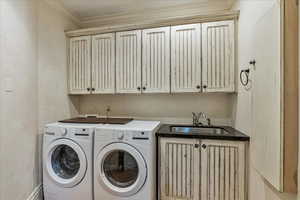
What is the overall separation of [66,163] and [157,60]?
1.73m

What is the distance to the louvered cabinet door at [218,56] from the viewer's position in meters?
2.08

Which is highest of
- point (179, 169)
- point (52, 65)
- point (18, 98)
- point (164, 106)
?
point (52, 65)

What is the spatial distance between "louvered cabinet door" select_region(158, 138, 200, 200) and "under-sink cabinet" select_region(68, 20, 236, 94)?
707 millimetres

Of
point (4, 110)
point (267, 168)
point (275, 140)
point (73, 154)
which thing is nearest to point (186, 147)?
point (267, 168)

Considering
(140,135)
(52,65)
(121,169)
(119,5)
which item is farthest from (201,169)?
(119,5)

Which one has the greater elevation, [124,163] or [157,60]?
[157,60]

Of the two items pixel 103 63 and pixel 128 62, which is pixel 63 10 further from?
pixel 128 62

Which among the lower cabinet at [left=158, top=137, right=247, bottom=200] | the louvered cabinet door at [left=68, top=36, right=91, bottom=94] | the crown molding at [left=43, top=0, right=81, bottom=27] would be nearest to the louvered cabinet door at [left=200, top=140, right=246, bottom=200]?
the lower cabinet at [left=158, top=137, right=247, bottom=200]

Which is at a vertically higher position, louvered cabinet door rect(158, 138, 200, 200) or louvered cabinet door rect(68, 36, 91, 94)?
louvered cabinet door rect(68, 36, 91, 94)

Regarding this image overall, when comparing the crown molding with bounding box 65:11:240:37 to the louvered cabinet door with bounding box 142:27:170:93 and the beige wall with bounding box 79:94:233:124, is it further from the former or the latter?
the beige wall with bounding box 79:94:233:124

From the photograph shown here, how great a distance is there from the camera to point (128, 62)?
7.97ft

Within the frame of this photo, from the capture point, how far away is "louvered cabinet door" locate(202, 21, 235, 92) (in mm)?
2080

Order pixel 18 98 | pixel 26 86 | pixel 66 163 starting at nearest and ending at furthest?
1. pixel 18 98
2. pixel 26 86
3. pixel 66 163

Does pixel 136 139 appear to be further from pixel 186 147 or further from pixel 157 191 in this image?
pixel 157 191
